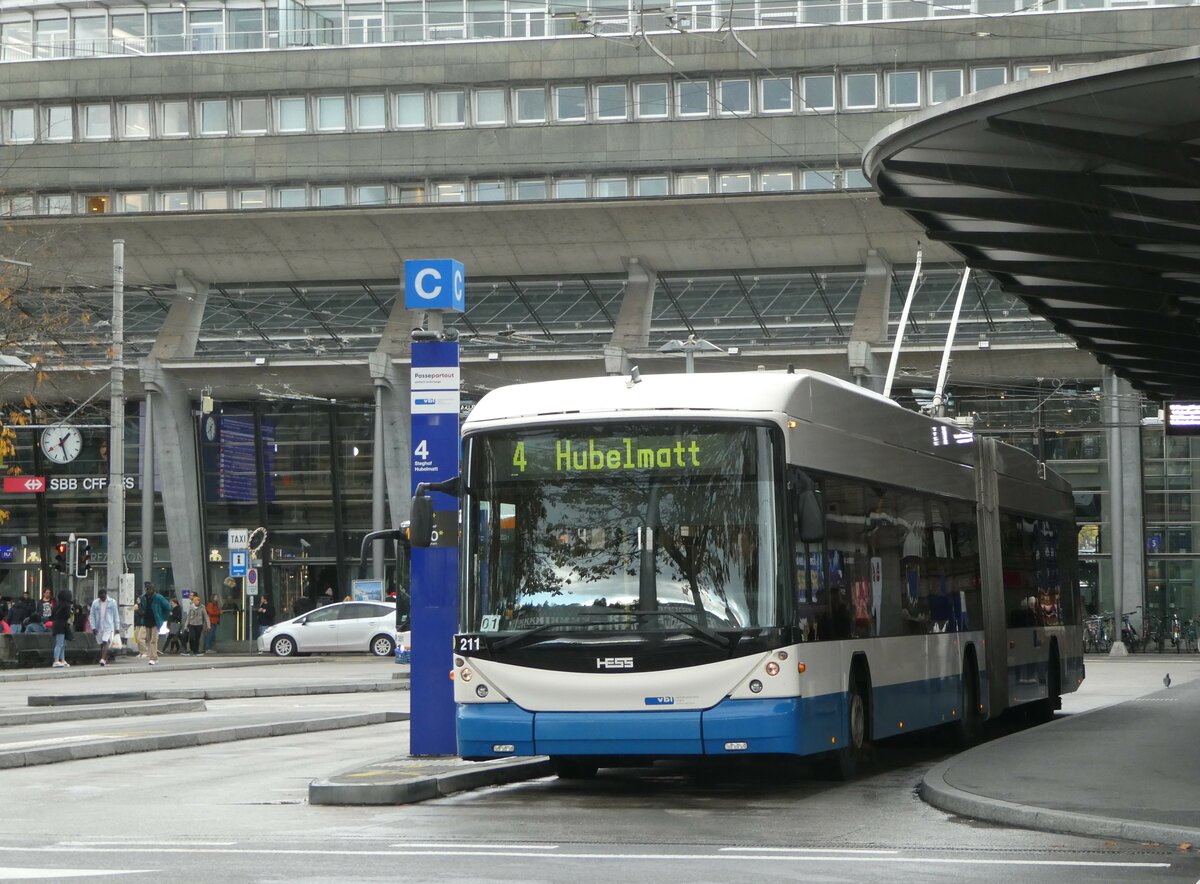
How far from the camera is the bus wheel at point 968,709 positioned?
18.5 m

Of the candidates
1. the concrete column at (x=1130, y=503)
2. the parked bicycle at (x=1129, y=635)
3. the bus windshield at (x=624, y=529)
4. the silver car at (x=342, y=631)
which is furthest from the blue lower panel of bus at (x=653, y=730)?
the concrete column at (x=1130, y=503)

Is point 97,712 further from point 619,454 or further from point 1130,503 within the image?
point 1130,503

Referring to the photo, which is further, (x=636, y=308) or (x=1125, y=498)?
(x=636, y=308)

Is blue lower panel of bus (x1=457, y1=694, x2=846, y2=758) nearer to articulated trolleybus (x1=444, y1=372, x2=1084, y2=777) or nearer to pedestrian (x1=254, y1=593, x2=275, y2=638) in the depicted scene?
articulated trolleybus (x1=444, y1=372, x2=1084, y2=777)

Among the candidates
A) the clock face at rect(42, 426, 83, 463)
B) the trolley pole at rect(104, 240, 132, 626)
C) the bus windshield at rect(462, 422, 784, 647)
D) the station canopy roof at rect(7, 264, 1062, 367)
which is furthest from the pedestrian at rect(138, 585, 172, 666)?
the bus windshield at rect(462, 422, 784, 647)

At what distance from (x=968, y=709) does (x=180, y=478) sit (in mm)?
36925

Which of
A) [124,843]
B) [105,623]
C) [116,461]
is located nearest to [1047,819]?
[124,843]

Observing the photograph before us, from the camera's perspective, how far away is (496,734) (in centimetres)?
1339

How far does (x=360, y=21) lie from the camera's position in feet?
171

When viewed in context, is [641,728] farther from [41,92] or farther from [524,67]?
[41,92]

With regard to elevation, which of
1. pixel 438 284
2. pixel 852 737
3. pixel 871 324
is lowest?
pixel 852 737

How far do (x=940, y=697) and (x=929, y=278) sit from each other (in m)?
32.0

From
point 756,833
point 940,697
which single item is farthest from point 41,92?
point 756,833

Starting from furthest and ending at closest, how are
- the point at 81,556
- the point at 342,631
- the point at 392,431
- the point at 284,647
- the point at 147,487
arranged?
the point at 147,487 < the point at 392,431 < the point at 284,647 < the point at 342,631 < the point at 81,556
